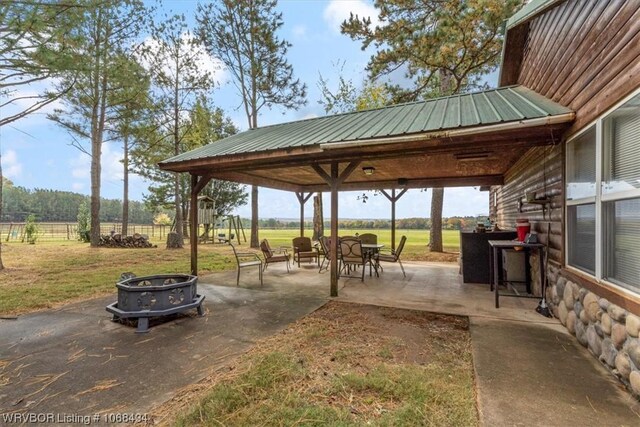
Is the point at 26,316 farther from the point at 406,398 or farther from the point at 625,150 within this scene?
the point at 625,150

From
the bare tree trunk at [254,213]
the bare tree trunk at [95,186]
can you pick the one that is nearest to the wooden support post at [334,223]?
the bare tree trunk at [254,213]

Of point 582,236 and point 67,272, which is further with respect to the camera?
point 67,272

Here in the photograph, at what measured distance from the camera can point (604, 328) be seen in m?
2.44

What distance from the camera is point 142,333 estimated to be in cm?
327

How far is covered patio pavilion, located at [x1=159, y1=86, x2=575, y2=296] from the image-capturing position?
11.3 ft

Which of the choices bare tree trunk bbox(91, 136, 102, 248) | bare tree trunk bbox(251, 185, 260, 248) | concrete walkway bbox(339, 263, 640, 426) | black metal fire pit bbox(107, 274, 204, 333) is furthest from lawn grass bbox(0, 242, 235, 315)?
concrete walkway bbox(339, 263, 640, 426)

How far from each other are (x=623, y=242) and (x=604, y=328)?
2.45 feet

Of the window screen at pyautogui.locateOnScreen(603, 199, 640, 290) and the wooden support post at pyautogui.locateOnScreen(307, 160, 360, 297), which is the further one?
the wooden support post at pyautogui.locateOnScreen(307, 160, 360, 297)

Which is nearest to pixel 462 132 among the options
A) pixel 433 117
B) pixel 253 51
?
pixel 433 117

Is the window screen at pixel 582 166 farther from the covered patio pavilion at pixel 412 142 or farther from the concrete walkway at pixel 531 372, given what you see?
the concrete walkway at pixel 531 372

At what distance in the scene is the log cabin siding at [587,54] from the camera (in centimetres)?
218

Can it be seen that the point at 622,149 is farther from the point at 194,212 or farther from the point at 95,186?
the point at 95,186

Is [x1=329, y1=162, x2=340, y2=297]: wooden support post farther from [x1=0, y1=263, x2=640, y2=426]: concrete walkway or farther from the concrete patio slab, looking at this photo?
the concrete patio slab

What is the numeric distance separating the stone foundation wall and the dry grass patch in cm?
103
